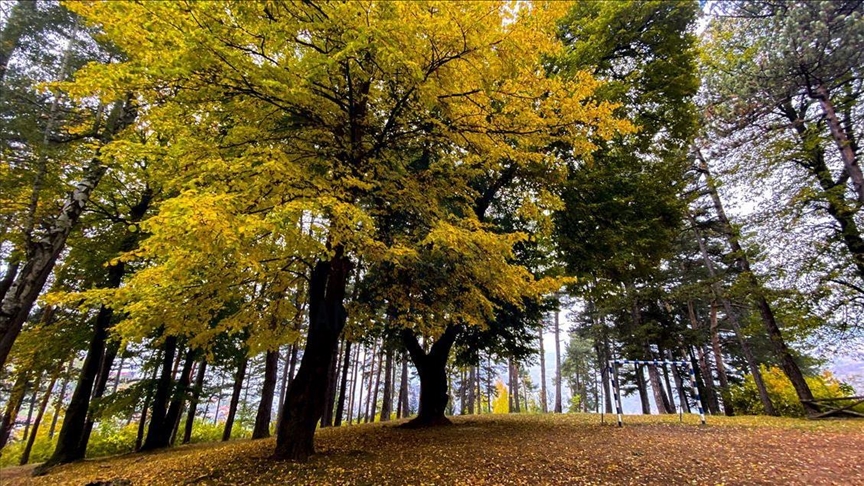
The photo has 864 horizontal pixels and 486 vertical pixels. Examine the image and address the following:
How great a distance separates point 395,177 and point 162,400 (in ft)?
35.2

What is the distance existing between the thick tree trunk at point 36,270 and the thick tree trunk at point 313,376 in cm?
345

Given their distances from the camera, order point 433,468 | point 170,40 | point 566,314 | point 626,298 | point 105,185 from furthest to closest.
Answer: point 566,314 → point 626,298 → point 105,185 → point 433,468 → point 170,40

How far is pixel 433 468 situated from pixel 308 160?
503cm

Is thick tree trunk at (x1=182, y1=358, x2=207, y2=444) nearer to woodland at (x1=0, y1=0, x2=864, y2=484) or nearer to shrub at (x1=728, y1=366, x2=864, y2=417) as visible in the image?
woodland at (x1=0, y1=0, x2=864, y2=484)

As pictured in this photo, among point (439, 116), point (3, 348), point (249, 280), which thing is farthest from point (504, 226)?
point (3, 348)

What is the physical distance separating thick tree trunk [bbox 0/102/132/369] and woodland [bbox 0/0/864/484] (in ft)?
0.11

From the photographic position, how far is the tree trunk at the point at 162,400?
35.4 ft

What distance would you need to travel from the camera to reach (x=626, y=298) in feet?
54.4

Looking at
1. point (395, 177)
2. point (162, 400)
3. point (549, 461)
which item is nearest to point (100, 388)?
point (162, 400)

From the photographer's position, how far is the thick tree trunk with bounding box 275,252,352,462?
5.75m

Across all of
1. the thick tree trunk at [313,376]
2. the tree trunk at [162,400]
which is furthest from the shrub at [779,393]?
the tree trunk at [162,400]

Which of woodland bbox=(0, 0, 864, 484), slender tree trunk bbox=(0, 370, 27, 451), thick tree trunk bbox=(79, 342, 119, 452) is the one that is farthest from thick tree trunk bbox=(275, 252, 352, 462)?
slender tree trunk bbox=(0, 370, 27, 451)

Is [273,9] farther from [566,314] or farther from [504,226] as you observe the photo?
[566,314]

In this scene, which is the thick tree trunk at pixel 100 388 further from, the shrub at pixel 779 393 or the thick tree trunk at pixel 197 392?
the shrub at pixel 779 393
